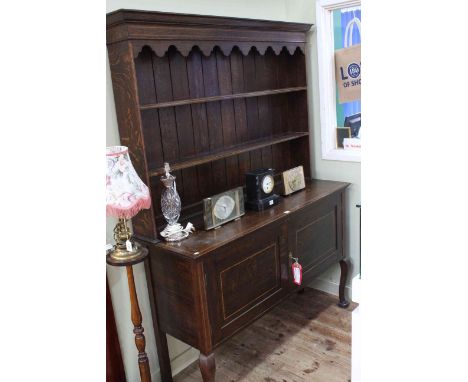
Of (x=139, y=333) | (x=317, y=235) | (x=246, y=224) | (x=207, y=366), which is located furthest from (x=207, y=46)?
(x=207, y=366)

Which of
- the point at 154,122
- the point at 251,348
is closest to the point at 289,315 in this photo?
the point at 251,348

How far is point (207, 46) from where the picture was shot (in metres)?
1.97

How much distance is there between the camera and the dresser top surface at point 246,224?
1.80 meters

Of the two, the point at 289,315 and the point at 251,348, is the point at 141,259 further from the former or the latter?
the point at 289,315

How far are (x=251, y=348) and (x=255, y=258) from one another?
74 cm

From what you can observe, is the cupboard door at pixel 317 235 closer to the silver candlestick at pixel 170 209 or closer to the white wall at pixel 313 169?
the white wall at pixel 313 169

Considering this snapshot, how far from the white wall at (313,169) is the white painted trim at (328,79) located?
0.05 meters

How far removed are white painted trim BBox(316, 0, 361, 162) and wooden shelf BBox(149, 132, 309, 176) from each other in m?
0.17

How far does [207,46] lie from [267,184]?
761 mm

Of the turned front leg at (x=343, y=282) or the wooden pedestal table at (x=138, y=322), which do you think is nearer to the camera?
the wooden pedestal table at (x=138, y=322)

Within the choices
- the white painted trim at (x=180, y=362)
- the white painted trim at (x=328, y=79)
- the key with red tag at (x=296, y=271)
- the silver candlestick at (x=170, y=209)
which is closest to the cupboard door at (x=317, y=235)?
the key with red tag at (x=296, y=271)

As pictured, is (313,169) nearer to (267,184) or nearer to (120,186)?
(267,184)

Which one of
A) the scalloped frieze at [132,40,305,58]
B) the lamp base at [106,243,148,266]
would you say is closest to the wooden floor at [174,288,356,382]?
the lamp base at [106,243,148,266]

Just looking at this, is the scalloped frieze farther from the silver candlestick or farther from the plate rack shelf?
the silver candlestick
